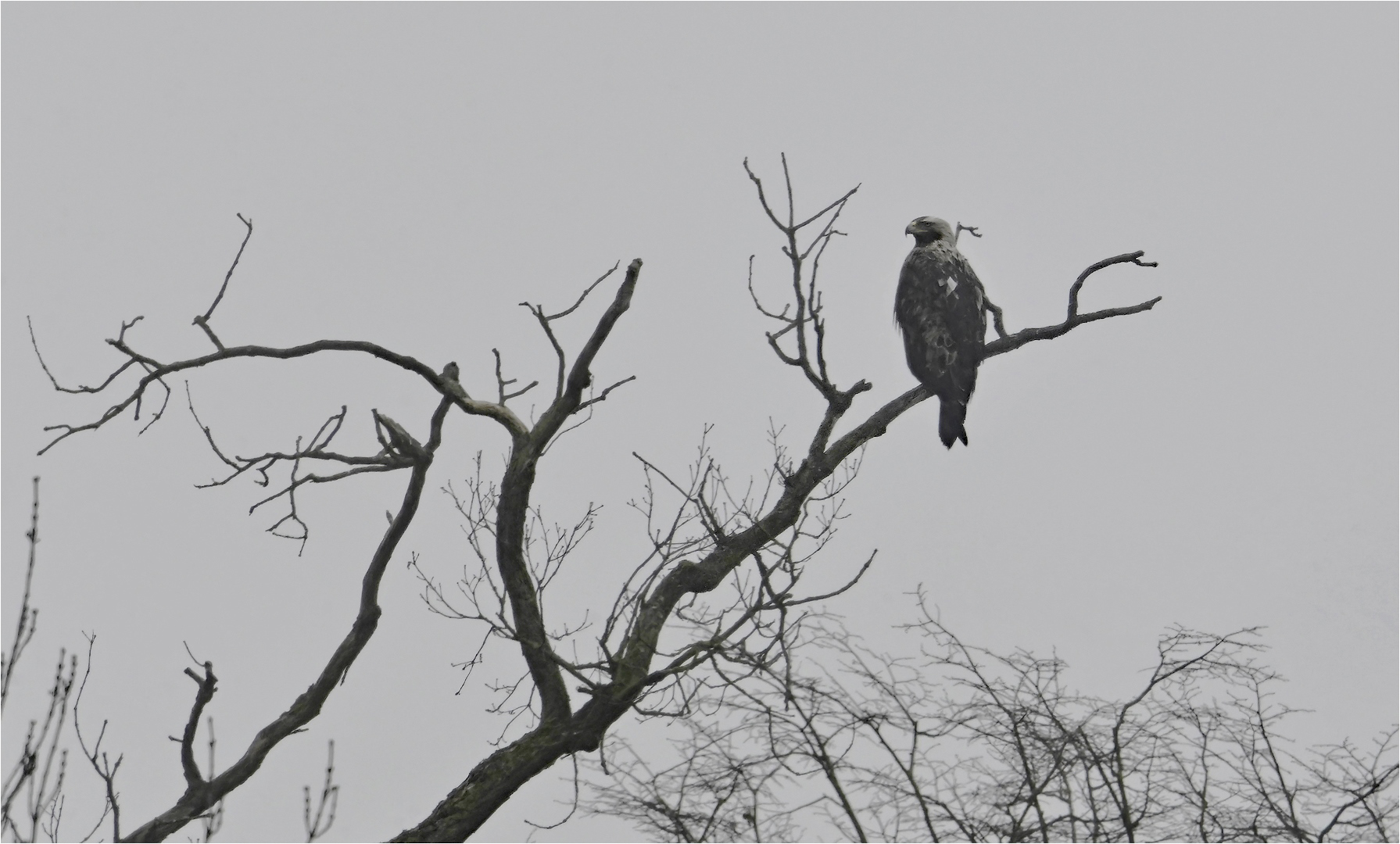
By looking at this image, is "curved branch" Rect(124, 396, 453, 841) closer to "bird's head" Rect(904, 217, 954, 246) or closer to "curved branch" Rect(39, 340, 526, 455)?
"curved branch" Rect(39, 340, 526, 455)

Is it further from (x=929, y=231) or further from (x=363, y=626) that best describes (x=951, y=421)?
(x=363, y=626)

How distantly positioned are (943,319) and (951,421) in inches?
33.8

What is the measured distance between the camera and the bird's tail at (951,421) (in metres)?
7.03

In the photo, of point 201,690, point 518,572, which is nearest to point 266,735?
point 201,690

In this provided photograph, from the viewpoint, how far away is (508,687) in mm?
5398

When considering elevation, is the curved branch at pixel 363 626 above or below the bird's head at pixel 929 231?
below

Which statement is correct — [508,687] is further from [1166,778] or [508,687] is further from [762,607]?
[1166,778]

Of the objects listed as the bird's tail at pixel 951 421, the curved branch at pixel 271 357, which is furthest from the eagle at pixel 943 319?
the curved branch at pixel 271 357

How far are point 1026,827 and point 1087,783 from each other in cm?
36

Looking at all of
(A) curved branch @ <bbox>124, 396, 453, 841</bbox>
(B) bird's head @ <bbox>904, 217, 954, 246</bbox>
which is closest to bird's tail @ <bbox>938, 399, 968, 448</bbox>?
(B) bird's head @ <bbox>904, 217, 954, 246</bbox>

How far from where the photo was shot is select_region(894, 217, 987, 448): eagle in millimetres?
7105

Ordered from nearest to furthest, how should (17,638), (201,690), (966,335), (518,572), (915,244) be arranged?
(17,638) < (201,690) < (518,572) < (966,335) < (915,244)

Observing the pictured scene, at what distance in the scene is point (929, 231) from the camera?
853 cm

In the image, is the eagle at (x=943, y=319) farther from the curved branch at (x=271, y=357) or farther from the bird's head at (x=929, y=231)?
the curved branch at (x=271, y=357)
